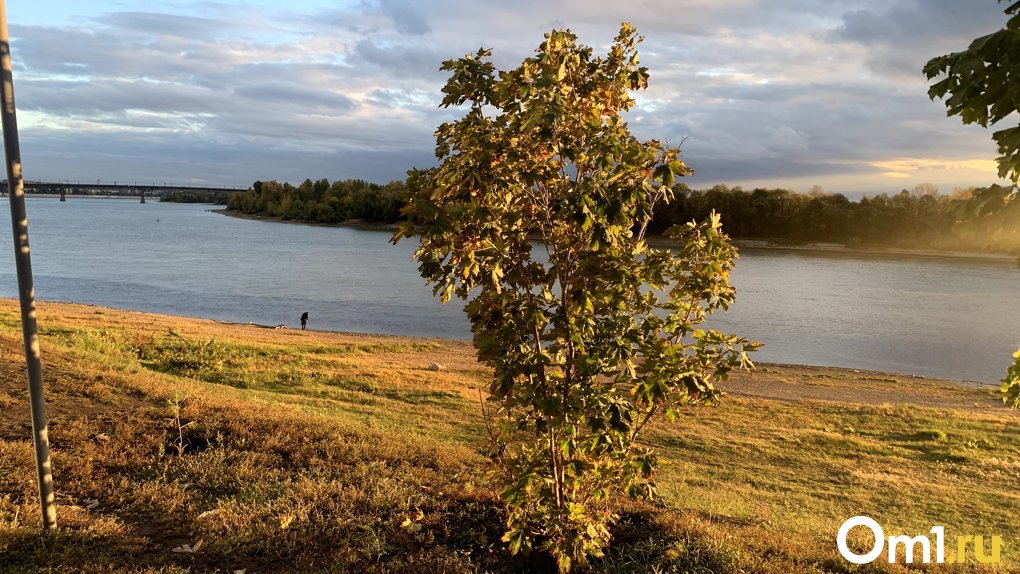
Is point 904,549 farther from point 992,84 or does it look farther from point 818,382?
point 818,382

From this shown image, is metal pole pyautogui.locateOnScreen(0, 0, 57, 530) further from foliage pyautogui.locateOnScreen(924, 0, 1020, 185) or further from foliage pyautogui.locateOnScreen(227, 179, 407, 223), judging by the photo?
foliage pyautogui.locateOnScreen(227, 179, 407, 223)

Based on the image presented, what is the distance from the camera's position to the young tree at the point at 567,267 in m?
4.25

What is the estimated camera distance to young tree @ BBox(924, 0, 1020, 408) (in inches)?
140

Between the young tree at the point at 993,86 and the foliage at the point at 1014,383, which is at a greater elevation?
the young tree at the point at 993,86

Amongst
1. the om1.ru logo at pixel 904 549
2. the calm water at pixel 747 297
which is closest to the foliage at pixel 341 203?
the calm water at pixel 747 297

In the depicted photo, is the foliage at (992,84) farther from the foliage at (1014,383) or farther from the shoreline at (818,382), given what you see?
the shoreline at (818,382)

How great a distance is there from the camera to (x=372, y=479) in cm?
686

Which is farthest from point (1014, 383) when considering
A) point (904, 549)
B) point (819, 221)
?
point (819, 221)

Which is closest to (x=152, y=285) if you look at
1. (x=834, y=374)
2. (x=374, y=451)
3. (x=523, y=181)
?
(x=834, y=374)

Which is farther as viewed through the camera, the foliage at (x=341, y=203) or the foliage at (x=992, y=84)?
the foliage at (x=341, y=203)

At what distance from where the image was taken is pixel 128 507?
5871mm

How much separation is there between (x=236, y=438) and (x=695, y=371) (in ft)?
19.2

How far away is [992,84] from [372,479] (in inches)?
237

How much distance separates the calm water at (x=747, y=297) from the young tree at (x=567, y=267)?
107 feet
